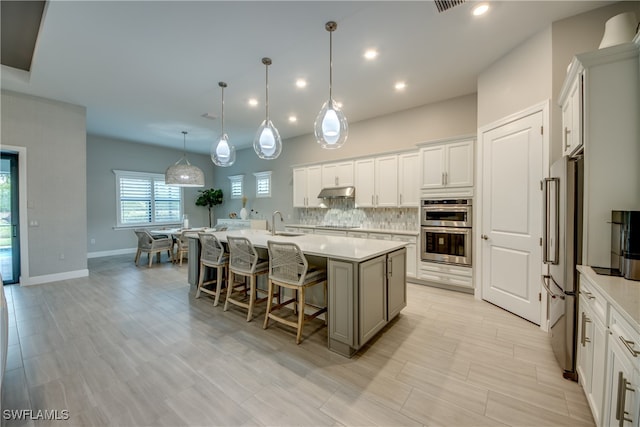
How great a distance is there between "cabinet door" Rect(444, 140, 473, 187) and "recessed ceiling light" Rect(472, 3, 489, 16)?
1788mm

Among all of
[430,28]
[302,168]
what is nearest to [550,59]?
[430,28]

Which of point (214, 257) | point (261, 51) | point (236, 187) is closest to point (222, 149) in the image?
point (261, 51)

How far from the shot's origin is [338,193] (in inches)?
215

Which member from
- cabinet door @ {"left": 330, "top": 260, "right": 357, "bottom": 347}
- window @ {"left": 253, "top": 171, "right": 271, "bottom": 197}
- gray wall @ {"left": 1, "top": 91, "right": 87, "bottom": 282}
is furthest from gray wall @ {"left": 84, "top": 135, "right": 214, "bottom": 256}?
cabinet door @ {"left": 330, "top": 260, "right": 357, "bottom": 347}

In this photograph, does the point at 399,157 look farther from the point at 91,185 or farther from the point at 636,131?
the point at 91,185

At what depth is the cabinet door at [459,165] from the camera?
12.8ft

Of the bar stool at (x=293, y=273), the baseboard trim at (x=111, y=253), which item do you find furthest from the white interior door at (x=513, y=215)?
the baseboard trim at (x=111, y=253)

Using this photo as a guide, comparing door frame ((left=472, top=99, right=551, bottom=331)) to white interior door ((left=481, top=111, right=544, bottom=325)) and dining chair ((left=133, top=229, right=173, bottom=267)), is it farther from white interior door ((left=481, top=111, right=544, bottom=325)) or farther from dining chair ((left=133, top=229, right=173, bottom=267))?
dining chair ((left=133, top=229, right=173, bottom=267))

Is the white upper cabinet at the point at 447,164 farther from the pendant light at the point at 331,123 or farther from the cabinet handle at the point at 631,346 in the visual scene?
the cabinet handle at the point at 631,346

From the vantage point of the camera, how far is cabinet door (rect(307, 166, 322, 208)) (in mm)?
6051

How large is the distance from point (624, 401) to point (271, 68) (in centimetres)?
412

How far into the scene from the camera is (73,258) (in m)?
4.79

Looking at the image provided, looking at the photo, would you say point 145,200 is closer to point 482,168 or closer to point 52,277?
point 52,277

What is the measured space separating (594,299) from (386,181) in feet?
11.8
